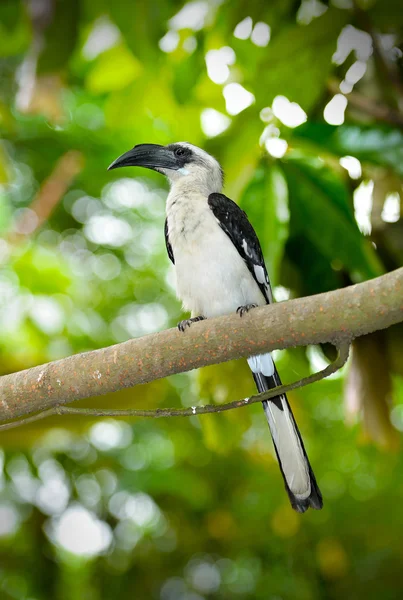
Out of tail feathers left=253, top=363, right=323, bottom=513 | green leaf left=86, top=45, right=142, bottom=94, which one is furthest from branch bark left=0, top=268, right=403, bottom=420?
green leaf left=86, top=45, right=142, bottom=94

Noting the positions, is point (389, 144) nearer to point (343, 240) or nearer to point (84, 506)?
point (343, 240)

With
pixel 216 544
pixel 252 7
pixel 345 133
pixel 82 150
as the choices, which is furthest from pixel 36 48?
pixel 216 544

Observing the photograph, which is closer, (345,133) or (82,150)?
(345,133)

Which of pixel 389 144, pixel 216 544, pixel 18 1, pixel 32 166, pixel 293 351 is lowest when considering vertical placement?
pixel 216 544

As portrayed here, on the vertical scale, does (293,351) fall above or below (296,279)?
below

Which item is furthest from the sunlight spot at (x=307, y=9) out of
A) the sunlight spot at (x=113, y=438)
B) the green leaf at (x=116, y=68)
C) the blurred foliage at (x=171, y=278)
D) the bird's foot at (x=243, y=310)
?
the sunlight spot at (x=113, y=438)

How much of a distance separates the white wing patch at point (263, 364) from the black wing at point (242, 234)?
0.22 m

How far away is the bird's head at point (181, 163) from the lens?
264 centimetres

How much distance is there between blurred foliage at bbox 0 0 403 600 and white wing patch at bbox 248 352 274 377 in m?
0.08

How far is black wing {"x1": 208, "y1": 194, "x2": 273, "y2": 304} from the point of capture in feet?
7.43

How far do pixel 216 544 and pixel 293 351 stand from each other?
274 cm

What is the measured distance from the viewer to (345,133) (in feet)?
7.29

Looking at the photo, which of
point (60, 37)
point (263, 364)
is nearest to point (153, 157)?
Answer: point (60, 37)

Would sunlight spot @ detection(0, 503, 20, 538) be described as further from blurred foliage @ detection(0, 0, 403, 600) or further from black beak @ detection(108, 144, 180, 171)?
black beak @ detection(108, 144, 180, 171)
